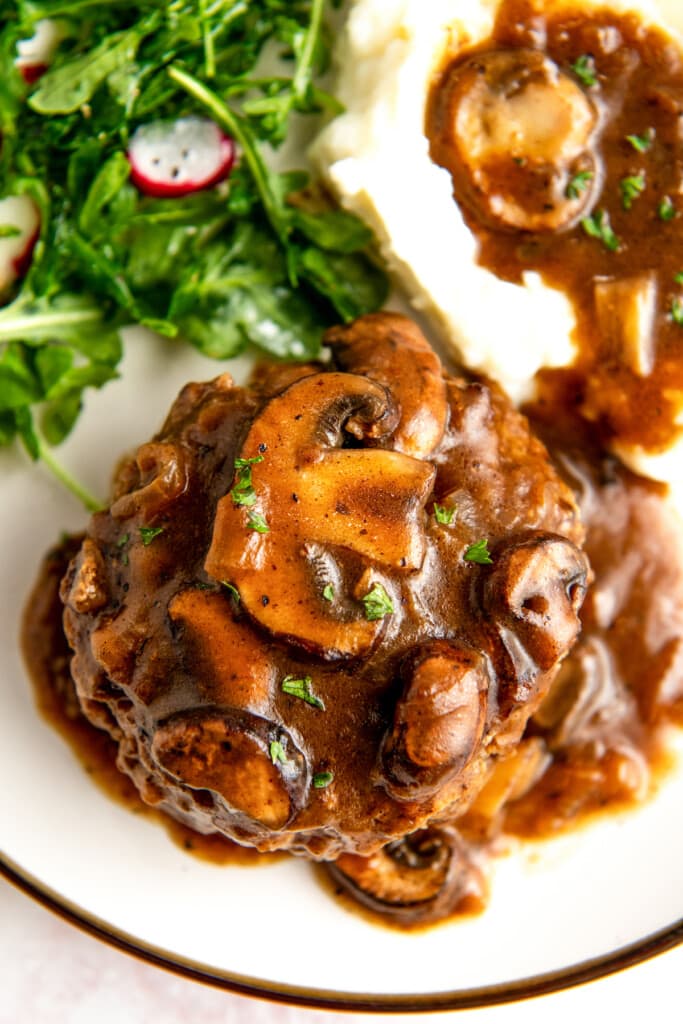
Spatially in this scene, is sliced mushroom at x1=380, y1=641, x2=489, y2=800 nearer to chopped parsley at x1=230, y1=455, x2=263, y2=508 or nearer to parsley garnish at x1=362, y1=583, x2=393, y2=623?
parsley garnish at x1=362, y1=583, x2=393, y2=623

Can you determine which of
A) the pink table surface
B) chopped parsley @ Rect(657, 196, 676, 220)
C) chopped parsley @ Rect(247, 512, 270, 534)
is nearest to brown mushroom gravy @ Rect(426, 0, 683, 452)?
chopped parsley @ Rect(657, 196, 676, 220)

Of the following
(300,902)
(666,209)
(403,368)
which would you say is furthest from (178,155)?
(300,902)

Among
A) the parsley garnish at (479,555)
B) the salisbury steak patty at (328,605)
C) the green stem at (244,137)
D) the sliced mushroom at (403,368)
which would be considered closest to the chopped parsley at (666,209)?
the sliced mushroom at (403,368)

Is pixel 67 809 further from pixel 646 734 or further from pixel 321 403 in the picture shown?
pixel 646 734

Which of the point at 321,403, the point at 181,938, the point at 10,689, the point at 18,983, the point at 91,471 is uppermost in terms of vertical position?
the point at 321,403

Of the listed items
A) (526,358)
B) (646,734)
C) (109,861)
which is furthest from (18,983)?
(526,358)

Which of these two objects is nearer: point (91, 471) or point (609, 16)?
point (609, 16)

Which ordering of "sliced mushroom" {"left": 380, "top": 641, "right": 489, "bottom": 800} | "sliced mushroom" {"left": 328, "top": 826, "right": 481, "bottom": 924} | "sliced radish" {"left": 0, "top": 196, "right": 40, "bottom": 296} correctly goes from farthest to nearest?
"sliced radish" {"left": 0, "top": 196, "right": 40, "bottom": 296}
"sliced mushroom" {"left": 328, "top": 826, "right": 481, "bottom": 924}
"sliced mushroom" {"left": 380, "top": 641, "right": 489, "bottom": 800}
